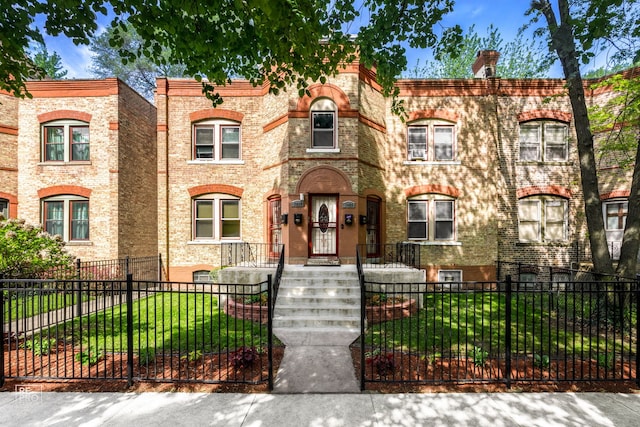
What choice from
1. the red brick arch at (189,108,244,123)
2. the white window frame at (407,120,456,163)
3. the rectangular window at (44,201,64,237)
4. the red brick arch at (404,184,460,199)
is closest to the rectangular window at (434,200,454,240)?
the red brick arch at (404,184,460,199)

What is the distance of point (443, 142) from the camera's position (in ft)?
42.6

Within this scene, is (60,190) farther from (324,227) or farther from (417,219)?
(417,219)

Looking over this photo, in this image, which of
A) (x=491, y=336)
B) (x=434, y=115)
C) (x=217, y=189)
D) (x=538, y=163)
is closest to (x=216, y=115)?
(x=217, y=189)

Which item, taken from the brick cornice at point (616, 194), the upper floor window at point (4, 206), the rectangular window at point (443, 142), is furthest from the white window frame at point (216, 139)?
the brick cornice at point (616, 194)

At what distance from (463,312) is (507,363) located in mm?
3955

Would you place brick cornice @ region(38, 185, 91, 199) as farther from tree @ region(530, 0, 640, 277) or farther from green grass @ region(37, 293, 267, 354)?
tree @ region(530, 0, 640, 277)

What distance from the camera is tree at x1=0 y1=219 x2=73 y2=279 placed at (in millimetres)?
8032

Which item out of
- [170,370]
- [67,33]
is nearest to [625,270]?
[170,370]

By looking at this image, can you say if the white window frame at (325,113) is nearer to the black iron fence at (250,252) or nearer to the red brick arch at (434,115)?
the red brick arch at (434,115)

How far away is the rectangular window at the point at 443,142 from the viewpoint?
42.6ft

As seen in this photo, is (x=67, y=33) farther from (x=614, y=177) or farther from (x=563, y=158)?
(x=614, y=177)

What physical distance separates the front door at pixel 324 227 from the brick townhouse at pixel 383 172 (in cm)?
184

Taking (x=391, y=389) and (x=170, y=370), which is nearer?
(x=391, y=389)

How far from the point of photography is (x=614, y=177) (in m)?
12.2
